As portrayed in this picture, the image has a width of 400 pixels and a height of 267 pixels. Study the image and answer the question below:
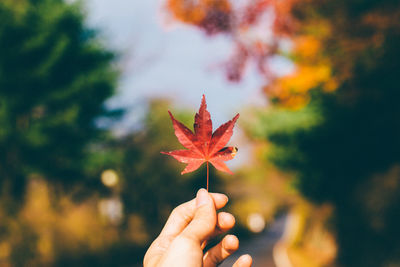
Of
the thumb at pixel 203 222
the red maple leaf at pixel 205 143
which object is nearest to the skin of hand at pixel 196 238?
the thumb at pixel 203 222

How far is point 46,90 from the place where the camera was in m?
10.5

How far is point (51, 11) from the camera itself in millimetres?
10477

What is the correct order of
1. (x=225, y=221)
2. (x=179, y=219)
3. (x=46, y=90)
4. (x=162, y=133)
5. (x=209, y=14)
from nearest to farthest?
(x=225, y=221), (x=179, y=219), (x=209, y=14), (x=46, y=90), (x=162, y=133)

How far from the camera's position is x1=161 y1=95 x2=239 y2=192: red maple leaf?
122 cm

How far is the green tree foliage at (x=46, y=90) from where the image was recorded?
966 centimetres

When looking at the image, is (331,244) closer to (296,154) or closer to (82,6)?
(296,154)

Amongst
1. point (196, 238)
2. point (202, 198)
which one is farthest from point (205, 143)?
point (196, 238)

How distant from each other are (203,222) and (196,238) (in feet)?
0.20

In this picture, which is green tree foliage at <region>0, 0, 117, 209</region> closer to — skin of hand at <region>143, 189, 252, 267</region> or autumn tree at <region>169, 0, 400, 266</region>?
autumn tree at <region>169, 0, 400, 266</region>

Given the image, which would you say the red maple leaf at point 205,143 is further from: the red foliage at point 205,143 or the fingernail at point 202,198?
the fingernail at point 202,198

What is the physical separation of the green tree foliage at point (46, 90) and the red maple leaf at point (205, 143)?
944cm

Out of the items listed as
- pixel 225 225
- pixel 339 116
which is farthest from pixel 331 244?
pixel 225 225

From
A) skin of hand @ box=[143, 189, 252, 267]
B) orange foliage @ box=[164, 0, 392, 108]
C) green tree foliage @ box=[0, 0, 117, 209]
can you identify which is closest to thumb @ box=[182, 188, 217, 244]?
skin of hand @ box=[143, 189, 252, 267]

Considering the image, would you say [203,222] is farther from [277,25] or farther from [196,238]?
[277,25]
